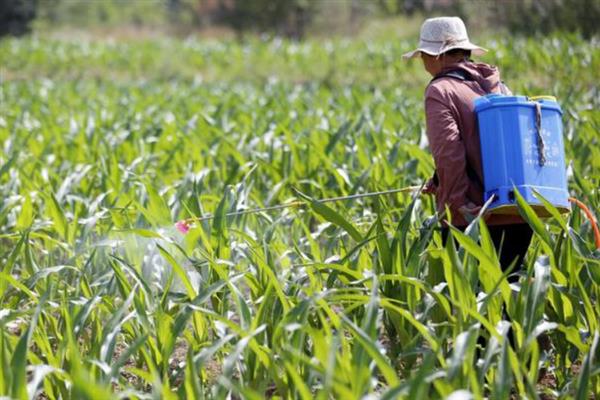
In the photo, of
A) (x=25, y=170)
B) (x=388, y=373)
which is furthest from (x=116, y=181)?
(x=388, y=373)

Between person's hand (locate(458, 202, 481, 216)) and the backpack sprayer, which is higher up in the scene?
the backpack sprayer

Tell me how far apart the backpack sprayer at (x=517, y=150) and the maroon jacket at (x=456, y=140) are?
0.07 meters

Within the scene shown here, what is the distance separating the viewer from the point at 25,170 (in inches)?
208

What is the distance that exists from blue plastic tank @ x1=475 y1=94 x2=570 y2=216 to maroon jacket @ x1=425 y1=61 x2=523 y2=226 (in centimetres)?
8

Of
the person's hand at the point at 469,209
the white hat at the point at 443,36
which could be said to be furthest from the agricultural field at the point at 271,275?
the white hat at the point at 443,36

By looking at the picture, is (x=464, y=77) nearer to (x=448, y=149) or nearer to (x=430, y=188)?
(x=448, y=149)

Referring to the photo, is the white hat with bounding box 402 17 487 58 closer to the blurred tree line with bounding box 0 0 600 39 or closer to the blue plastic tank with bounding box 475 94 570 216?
the blue plastic tank with bounding box 475 94 570 216

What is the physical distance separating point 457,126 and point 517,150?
229 mm

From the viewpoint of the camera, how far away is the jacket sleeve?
2.96 m

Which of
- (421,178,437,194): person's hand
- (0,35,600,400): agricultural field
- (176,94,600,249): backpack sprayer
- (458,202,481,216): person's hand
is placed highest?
(176,94,600,249): backpack sprayer

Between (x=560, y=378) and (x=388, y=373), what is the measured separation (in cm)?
A: 89

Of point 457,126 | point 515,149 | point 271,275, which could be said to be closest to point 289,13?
point 457,126

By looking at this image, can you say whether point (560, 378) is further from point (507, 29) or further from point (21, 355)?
point (507, 29)

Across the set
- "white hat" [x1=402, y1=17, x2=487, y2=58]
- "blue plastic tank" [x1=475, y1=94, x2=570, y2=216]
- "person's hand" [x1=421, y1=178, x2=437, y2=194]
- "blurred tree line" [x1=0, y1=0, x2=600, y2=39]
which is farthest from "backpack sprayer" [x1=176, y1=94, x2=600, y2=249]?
"blurred tree line" [x1=0, y1=0, x2=600, y2=39]
